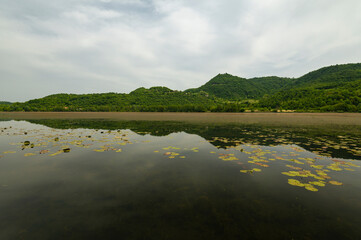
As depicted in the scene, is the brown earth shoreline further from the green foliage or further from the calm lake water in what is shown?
the calm lake water

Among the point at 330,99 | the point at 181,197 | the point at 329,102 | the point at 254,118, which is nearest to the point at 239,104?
the point at 329,102

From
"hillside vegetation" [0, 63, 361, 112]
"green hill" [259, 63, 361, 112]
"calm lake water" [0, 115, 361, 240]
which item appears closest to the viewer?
"calm lake water" [0, 115, 361, 240]

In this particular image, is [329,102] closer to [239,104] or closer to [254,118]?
[239,104]

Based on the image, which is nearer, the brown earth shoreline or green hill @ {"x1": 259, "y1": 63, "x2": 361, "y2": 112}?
the brown earth shoreline

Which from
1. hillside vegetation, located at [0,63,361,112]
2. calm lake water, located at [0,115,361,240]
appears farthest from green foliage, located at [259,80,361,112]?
calm lake water, located at [0,115,361,240]

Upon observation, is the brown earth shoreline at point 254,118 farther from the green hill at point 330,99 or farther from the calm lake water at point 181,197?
the calm lake water at point 181,197

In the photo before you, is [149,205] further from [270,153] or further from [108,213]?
[270,153]

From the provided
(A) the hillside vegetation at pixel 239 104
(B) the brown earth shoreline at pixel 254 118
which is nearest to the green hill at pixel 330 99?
(A) the hillside vegetation at pixel 239 104

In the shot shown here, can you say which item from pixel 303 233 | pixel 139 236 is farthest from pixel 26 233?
pixel 303 233

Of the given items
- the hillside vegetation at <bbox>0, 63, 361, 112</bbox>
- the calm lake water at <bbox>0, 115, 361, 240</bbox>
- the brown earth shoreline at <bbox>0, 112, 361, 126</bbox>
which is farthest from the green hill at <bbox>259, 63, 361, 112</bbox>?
the calm lake water at <bbox>0, 115, 361, 240</bbox>

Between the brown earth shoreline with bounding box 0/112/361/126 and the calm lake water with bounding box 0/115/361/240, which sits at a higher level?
the brown earth shoreline with bounding box 0/112/361/126

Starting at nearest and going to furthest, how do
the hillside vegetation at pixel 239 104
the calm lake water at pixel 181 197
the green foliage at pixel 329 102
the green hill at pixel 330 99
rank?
1. the calm lake water at pixel 181 197
2. the green foliage at pixel 329 102
3. the green hill at pixel 330 99
4. the hillside vegetation at pixel 239 104

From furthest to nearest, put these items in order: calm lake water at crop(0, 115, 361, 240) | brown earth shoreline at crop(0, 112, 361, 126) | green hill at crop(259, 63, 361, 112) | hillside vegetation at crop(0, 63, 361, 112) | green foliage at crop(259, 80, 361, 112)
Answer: hillside vegetation at crop(0, 63, 361, 112), green hill at crop(259, 63, 361, 112), green foliage at crop(259, 80, 361, 112), brown earth shoreline at crop(0, 112, 361, 126), calm lake water at crop(0, 115, 361, 240)

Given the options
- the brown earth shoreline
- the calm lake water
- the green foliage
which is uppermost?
the green foliage
